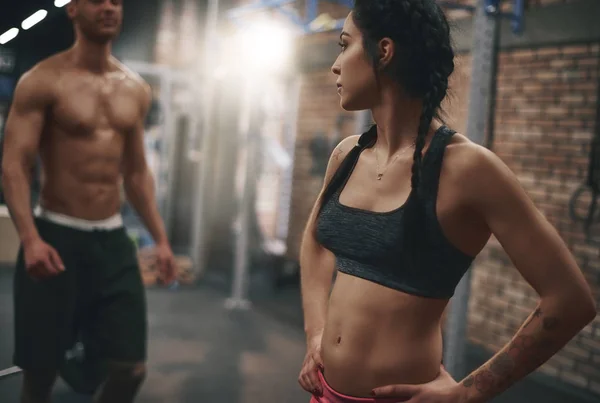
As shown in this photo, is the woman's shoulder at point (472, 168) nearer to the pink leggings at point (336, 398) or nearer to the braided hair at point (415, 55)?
the braided hair at point (415, 55)

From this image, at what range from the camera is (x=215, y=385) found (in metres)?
3.50

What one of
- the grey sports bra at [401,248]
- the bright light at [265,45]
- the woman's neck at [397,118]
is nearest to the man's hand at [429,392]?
the grey sports bra at [401,248]

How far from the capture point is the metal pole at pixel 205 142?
617 centimetres

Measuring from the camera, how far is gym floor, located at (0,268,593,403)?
326cm

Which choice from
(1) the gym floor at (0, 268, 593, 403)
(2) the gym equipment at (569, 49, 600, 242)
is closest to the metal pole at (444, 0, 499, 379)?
(1) the gym floor at (0, 268, 593, 403)

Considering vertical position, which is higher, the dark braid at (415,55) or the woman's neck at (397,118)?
the dark braid at (415,55)

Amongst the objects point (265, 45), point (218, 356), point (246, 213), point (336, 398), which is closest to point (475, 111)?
point (336, 398)

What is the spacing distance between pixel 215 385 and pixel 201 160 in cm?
318

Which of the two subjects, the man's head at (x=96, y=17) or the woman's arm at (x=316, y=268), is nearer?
the woman's arm at (x=316, y=268)

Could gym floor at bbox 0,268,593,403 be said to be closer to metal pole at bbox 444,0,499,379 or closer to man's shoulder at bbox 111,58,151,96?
metal pole at bbox 444,0,499,379

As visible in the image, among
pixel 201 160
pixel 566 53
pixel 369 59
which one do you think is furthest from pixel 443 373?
pixel 201 160

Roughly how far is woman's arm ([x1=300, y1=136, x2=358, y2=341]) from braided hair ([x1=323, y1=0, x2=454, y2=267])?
283 mm

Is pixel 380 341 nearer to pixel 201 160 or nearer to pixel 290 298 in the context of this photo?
pixel 290 298

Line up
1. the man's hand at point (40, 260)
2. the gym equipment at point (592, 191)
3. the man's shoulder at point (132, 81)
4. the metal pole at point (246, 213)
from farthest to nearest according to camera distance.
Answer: the metal pole at point (246, 213), the gym equipment at point (592, 191), the man's shoulder at point (132, 81), the man's hand at point (40, 260)
